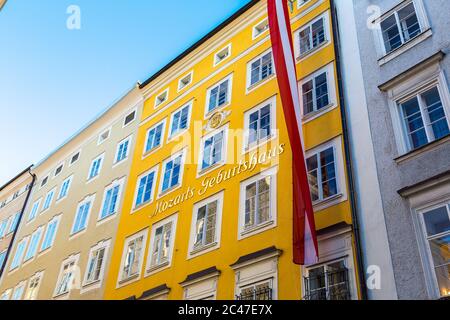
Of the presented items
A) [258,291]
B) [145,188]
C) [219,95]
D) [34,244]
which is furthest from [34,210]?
[258,291]

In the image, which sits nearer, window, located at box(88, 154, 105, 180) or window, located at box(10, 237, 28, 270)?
window, located at box(88, 154, 105, 180)

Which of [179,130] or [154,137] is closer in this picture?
[179,130]

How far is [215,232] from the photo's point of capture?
16469 millimetres

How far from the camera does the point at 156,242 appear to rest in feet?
62.3

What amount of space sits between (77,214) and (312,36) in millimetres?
15363

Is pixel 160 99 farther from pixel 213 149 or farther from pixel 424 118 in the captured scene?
pixel 424 118

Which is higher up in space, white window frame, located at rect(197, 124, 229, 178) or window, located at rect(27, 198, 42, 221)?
window, located at rect(27, 198, 42, 221)

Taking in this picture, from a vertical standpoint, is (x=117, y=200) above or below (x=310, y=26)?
below

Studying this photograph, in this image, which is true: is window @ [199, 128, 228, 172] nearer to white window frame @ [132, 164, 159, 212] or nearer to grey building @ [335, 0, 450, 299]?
white window frame @ [132, 164, 159, 212]

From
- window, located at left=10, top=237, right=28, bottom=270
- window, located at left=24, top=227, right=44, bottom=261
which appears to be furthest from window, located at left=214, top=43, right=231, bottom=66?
window, located at left=10, top=237, right=28, bottom=270

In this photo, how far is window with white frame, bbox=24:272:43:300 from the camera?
1003 inches

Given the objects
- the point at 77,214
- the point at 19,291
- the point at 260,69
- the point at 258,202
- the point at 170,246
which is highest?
the point at 260,69

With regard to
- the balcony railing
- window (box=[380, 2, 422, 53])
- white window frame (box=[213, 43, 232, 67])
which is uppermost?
white window frame (box=[213, 43, 232, 67])
